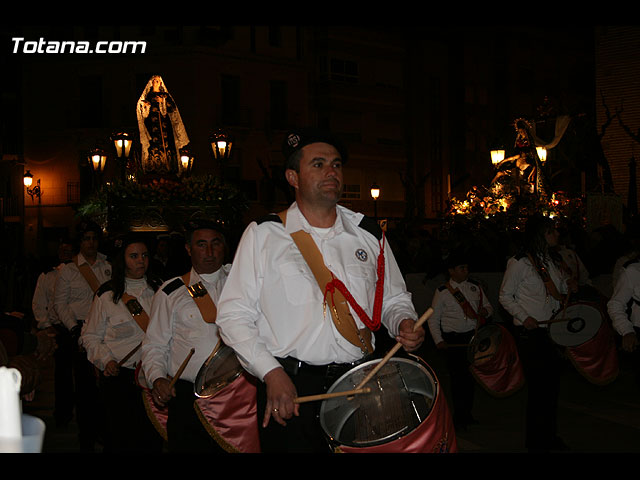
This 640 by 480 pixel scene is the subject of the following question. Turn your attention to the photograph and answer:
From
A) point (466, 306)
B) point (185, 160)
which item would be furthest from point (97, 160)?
point (466, 306)

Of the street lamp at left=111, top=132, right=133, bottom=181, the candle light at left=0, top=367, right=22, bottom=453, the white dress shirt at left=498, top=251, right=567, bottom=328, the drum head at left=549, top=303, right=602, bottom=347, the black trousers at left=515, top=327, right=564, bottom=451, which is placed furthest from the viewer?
the street lamp at left=111, top=132, right=133, bottom=181

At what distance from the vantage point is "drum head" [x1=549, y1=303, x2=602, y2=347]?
7633mm

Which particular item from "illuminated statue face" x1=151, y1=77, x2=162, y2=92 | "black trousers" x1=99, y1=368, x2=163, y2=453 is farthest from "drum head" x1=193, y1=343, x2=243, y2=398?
"illuminated statue face" x1=151, y1=77, x2=162, y2=92

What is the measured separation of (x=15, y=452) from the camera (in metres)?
1.95

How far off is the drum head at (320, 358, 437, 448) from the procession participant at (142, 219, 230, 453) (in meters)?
1.83

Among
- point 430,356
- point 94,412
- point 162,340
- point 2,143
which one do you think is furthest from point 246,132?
point 162,340

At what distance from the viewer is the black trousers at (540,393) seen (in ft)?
24.1

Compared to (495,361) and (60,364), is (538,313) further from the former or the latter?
(60,364)

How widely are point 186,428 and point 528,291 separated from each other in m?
3.85

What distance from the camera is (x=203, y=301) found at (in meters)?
5.46

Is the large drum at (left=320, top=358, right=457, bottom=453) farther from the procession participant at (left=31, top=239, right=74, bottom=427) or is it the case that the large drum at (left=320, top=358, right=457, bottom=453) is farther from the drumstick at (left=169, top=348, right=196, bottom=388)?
the procession participant at (left=31, top=239, right=74, bottom=427)

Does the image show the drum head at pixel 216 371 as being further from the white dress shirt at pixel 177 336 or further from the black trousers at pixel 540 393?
the black trousers at pixel 540 393

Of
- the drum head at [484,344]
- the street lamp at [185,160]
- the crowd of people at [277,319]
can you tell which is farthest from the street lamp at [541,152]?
the drum head at [484,344]

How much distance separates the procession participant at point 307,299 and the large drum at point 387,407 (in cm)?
15
